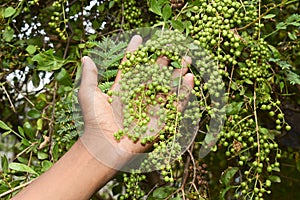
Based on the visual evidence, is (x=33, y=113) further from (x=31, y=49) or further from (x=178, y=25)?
(x=178, y=25)

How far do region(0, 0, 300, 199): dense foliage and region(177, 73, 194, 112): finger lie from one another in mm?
14

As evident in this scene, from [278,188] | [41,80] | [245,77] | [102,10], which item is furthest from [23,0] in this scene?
[278,188]

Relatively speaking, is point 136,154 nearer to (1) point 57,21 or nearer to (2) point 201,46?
(2) point 201,46

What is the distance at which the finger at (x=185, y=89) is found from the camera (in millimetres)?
1130

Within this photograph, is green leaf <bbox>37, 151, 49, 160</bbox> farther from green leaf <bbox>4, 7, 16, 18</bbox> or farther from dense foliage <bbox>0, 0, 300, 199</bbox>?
green leaf <bbox>4, 7, 16, 18</bbox>

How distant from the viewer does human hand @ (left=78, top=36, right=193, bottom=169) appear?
115cm

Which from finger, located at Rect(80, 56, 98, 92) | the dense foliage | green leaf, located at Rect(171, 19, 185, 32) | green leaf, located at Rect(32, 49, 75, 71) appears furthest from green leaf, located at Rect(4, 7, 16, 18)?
green leaf, located at Rect(171, 19, 185, 32)

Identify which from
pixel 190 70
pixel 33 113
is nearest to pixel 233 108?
pixel 190 70

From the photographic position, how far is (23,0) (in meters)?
1.51

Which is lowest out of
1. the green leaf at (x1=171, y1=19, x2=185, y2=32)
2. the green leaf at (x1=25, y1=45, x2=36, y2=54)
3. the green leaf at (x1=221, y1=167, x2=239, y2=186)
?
the green leaf at (x1=221, y1=167, x2=239, y2=186)

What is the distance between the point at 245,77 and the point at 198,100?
0.16 meters

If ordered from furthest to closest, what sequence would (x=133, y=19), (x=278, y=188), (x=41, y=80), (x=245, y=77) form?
(x=278, y=188)
(x=41, y=80)
(x=133, y=19)
(x=245, y=77)

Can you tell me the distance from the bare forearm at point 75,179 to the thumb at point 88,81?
0.10 metres

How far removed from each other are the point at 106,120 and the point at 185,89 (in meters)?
0.17
